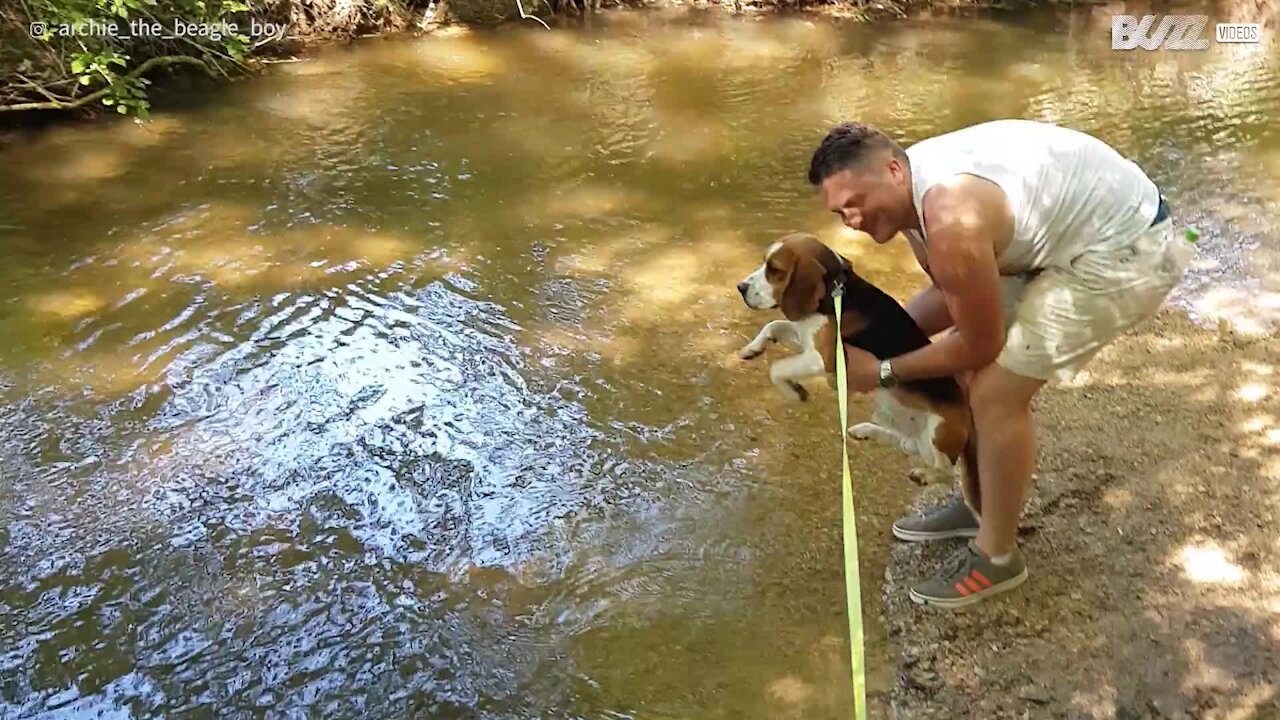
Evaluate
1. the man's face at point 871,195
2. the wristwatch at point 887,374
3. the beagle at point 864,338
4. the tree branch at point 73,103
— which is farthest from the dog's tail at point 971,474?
the tree branch at point 73,103

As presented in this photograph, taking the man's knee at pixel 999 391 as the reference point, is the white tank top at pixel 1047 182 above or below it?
above

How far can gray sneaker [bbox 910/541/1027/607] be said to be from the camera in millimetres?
2939

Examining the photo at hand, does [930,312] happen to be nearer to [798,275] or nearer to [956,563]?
[798,275]

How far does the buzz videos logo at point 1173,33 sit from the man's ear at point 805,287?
27.8 feet

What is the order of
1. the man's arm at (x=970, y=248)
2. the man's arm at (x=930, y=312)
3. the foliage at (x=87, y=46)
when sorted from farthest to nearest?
1. the foliage at (x=87, y=46)
2. the man's arm at (x=930, y=312)
3. the man's arm at (x=970, y=248)

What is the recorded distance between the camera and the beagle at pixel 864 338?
2941 millimetres

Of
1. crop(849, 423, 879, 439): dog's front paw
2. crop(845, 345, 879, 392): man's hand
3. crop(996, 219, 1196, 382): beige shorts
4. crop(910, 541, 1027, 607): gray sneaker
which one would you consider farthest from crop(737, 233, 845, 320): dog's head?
crop(910, 541, 1027, 607): gray sneaker

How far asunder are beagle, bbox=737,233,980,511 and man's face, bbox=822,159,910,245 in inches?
20.6

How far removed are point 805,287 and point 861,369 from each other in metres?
0.33

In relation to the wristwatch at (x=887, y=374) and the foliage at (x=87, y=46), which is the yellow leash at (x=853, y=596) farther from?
the foliage at (x=87, y=46)

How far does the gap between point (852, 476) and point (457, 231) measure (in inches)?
112

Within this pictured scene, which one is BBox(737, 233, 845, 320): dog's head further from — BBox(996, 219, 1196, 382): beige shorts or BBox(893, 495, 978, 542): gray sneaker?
BBox(893, 495, 978, 542): gray sneaker

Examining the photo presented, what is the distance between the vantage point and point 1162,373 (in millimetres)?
4141

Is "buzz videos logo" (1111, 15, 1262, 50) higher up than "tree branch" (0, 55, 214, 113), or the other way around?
"tree branch" (0, 55, 214, 113)
